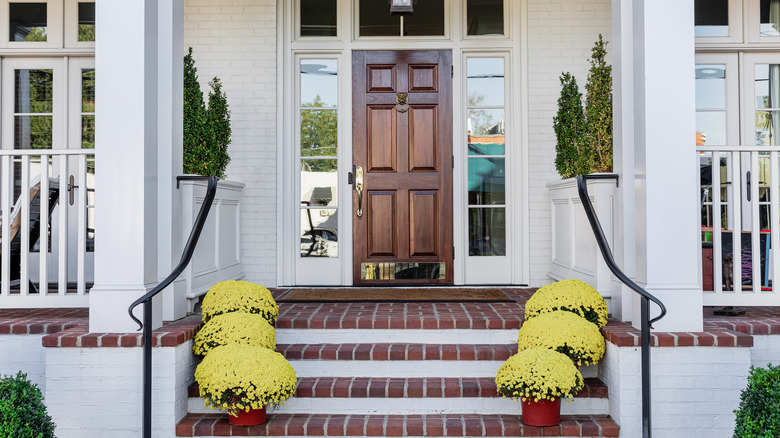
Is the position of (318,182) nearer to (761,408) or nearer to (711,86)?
(711,86)

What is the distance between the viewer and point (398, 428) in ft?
9.69

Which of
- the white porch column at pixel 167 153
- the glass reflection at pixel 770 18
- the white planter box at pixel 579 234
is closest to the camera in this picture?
the white porch column at pixel 167 153

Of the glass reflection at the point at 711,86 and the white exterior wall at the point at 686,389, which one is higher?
the glass reflection at the point at 711,86

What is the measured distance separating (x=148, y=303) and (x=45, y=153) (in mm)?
1389

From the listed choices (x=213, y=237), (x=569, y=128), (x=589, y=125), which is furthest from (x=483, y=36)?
(x=213, y=237)

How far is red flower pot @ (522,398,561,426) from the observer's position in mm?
2887

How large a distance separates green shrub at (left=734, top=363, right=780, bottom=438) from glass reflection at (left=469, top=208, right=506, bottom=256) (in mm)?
2665

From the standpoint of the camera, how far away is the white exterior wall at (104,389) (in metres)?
2.97

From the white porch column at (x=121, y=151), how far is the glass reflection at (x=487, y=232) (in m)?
2.83

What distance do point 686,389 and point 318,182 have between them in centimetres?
325

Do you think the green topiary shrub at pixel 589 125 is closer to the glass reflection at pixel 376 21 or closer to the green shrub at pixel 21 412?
the glass reflection at pixel 376 21

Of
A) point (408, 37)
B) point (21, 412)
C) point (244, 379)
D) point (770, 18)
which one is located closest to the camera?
point (21, 412)

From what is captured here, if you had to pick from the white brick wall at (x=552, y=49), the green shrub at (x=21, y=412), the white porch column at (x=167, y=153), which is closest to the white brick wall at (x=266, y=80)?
the white brick wall at (x=552, y=49)

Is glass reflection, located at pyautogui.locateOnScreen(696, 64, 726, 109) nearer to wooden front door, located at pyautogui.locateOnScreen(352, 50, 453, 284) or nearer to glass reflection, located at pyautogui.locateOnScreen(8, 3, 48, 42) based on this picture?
wooden front door, located at pyautogui.locateOnScreen(352, 50, 453, 284)
